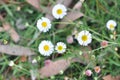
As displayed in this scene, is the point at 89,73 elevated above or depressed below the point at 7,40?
below

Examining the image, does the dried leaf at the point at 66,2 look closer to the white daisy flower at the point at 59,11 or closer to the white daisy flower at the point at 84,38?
the white daisy flower at the point at 59,11

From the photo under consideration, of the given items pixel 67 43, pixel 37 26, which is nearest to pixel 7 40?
pixel 37 26

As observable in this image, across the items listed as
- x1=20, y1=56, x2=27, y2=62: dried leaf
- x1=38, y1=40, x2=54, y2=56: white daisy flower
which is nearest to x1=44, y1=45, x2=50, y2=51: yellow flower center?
x1=38, y1=40, x2=54, y2=56: white daisy flower

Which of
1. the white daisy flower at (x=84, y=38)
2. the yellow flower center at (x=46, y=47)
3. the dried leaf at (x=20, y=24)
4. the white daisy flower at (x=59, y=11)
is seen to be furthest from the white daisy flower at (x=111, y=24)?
the dried leaf at (x=20, y=24)

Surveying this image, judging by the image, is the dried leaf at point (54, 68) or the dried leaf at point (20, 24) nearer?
the dried leaf at point (54, 68)

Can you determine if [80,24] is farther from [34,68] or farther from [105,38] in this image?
[34,68]

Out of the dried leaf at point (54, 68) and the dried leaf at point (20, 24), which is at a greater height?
the dried leaf at point (20, 24)

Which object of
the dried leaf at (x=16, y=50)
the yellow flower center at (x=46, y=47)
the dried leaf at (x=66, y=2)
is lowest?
the yellow flower center at (x=46, y=47)
